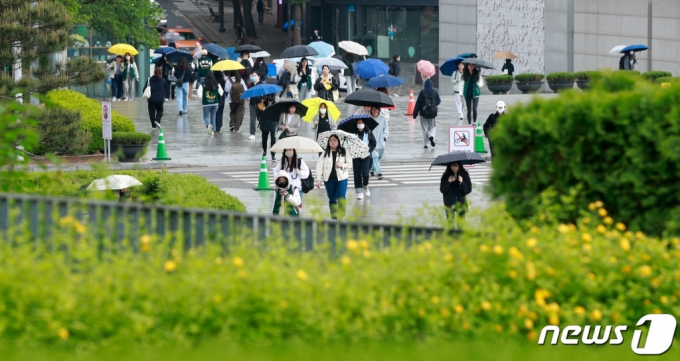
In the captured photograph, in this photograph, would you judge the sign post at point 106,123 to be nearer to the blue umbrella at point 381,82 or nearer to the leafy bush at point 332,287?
the blue umbrella at point 381,82

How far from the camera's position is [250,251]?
7.79m

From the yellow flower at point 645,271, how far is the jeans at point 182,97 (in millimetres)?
27520

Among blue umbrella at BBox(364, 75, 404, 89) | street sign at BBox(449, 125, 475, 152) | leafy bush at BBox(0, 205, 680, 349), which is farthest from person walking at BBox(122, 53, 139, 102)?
leafy bush at BBox(0, 205, 680, 349)

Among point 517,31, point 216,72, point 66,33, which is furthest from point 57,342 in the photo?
point 517,31

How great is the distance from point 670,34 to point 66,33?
29373 mm

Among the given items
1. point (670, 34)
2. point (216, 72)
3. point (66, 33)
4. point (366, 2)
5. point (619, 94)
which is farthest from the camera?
point (366, 2)

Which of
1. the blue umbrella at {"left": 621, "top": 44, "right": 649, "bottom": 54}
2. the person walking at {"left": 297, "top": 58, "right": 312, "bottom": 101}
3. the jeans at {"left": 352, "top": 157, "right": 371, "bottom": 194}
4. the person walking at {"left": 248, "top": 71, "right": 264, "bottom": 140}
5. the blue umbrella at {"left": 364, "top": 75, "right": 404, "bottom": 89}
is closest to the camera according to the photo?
the jeans at {"left": 352, "top": 157, "right": 371, "bottom": 194}

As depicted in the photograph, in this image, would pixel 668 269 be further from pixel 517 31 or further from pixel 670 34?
pixel 517 31

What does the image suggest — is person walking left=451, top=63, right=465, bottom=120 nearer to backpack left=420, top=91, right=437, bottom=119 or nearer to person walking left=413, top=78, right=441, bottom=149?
person walking left=413, top=78, right=441, bottom=149

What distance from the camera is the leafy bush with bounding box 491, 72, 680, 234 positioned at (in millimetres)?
8734

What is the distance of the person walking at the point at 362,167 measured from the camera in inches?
745

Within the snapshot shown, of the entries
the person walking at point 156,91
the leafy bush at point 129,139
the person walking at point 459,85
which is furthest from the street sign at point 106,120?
the person walking at point 459,85

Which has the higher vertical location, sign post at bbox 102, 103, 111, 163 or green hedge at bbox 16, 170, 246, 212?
sign post at bbox 102, 103, 111, 163

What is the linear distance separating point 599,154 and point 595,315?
2054mm
